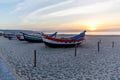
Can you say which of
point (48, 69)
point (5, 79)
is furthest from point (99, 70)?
point (5, 79)

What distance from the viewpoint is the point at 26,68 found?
35.7 feet

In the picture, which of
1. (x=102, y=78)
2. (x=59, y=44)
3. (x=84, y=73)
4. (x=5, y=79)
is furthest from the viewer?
(x=59, y=44)

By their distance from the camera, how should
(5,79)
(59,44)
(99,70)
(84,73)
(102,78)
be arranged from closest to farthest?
(5,79), (102,78), (84,73), (99,70), (59,44)

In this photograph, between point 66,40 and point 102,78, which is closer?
point 102,78

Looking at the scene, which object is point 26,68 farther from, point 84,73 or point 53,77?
point 84,73

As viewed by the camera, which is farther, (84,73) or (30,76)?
(84,73)

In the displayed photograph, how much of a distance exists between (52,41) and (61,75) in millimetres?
13950

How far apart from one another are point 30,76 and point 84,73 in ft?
8.08

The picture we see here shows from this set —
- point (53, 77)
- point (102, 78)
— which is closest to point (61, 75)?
point (53, 77)

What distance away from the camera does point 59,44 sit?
910 inches

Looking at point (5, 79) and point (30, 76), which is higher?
point (5, 79)

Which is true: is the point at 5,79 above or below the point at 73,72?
above

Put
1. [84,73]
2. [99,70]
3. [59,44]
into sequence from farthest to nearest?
[59,44] < [99,70] < [84,73]

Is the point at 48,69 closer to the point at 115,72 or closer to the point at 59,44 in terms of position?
the point at 115,72
